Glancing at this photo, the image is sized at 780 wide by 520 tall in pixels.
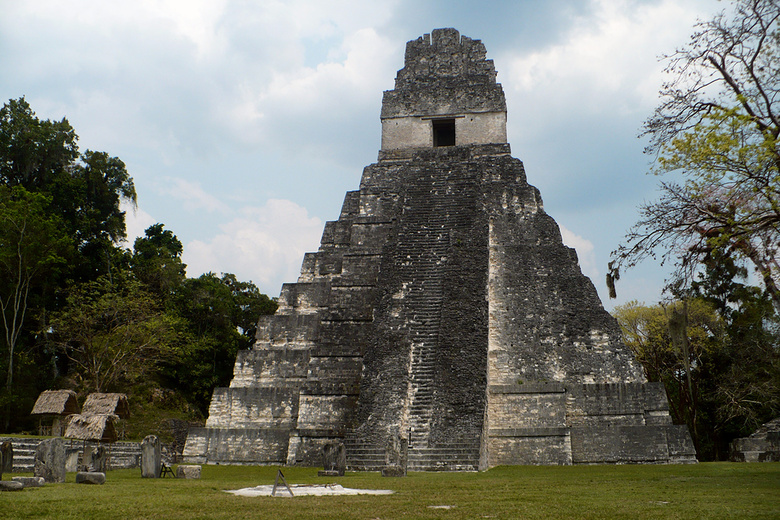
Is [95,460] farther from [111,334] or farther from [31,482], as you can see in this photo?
[111,334]

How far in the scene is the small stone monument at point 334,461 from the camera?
30.7 feet

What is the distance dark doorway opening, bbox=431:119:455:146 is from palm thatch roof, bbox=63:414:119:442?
12700mm

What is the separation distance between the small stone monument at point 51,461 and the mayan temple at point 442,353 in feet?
14.3

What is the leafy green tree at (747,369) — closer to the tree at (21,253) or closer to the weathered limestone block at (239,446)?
the weathered limestone block at (239,446)

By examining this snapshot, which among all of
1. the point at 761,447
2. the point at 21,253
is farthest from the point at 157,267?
the point at 761,447

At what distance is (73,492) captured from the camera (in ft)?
20.4

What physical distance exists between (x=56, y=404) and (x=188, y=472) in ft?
10.1

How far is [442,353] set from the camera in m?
12.1

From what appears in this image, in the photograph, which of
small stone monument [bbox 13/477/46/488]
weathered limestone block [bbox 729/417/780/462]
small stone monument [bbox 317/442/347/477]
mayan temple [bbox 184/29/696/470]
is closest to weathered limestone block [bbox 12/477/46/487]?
small stone monument [bbox 13/477/46/488]

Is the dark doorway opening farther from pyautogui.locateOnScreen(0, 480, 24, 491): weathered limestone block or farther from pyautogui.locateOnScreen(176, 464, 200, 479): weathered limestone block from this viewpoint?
pyautogui.locateOnScreen(0, 480, 24, 491): weathered limestone block

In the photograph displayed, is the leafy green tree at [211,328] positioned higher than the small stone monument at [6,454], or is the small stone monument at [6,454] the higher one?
the leafy green tree at [211,328]

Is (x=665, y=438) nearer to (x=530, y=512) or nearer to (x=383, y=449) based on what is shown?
(x=383, y=449)

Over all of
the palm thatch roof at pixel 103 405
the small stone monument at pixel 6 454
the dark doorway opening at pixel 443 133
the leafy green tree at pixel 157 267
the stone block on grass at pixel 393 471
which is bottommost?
the stone block on grass at pixel 393 471

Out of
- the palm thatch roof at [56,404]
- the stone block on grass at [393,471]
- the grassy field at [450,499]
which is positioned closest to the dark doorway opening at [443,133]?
the stone block on grass at [393,471]
